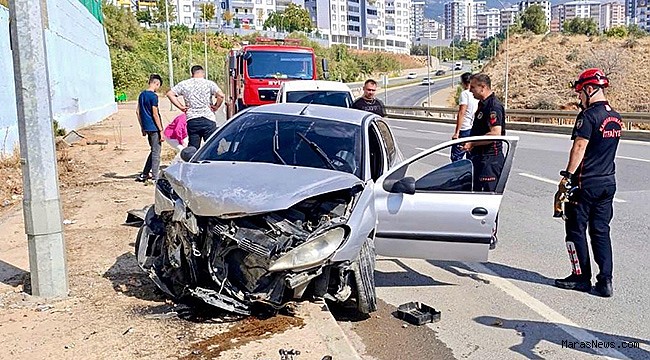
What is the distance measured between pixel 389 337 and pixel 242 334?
1094 mm

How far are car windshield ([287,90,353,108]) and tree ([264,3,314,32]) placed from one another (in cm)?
9833

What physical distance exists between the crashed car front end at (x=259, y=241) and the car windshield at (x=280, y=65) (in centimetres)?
1591

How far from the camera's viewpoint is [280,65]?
68.4 ft

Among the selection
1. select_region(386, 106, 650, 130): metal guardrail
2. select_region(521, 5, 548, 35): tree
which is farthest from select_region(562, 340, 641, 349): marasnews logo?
select_region(521, 5, 548, 35): tree

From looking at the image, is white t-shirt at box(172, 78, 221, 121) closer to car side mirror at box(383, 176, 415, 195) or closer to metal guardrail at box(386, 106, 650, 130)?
car side mirror at box(383, 176, 415, 195)

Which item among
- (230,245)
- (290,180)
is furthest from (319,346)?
(290,180)

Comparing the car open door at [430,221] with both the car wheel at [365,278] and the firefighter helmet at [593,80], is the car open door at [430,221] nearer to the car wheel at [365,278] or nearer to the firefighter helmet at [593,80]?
the car wheel at [365,278]

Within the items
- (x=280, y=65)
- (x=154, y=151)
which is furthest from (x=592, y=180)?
(x=280, y=65)

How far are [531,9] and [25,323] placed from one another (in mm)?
73989

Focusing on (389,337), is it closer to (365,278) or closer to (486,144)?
(365,278)

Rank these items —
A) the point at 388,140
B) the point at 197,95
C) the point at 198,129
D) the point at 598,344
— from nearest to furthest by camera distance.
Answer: the point at 598,344 → the point at 388,140 → the point at 197,95 → the point at 198,129

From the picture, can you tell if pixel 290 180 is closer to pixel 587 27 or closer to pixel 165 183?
pixel 165 183

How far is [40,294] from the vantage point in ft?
17.3

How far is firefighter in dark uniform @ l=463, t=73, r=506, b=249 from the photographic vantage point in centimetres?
604
